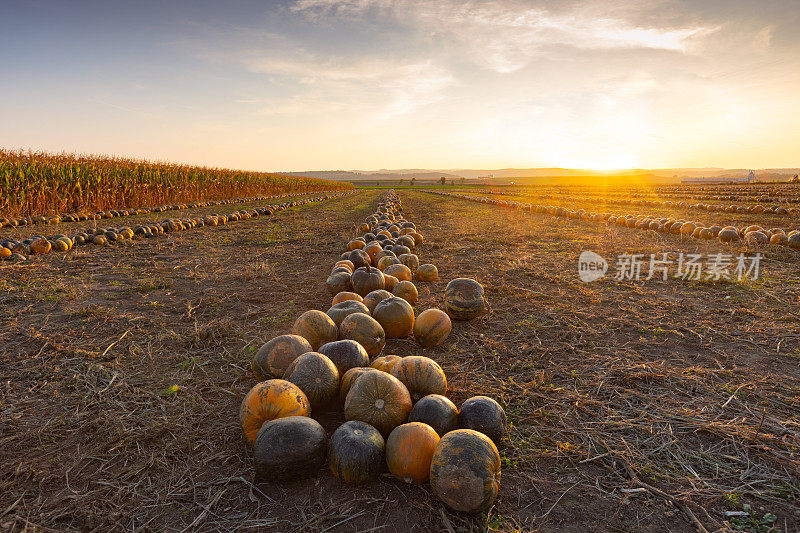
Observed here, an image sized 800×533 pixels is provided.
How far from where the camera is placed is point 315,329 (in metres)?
4.31

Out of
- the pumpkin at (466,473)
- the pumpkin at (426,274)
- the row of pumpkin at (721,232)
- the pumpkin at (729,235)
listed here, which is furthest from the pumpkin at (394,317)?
the pumpkin at (729,235)

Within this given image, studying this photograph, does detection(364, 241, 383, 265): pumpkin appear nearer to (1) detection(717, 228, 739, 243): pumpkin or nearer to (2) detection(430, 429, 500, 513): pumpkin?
(2) detection(430, 429, 500, 513): pumpkin

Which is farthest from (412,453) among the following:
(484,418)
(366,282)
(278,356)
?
(366,282)

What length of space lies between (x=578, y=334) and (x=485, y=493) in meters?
3.46

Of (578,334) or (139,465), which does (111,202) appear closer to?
(139,465)

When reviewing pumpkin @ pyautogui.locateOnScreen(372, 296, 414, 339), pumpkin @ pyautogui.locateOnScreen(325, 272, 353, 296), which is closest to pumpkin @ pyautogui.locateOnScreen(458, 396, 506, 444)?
pumpkin @ pyautogui.locateOnScreen(372, 296, 414, 339)

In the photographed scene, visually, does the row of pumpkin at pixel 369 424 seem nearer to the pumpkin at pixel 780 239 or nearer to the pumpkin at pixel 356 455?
the pumpkin at pixel 356 455

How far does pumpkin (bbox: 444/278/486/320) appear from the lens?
5645 millimetres

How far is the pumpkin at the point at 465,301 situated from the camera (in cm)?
564

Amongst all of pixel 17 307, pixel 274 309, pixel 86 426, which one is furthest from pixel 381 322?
pixel 17 307

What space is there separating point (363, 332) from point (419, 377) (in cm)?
113

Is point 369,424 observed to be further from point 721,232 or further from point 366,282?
point 721,232

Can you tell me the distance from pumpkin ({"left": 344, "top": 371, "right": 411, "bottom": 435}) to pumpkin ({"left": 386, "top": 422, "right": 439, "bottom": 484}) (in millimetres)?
239

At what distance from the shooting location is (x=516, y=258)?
10.1m
